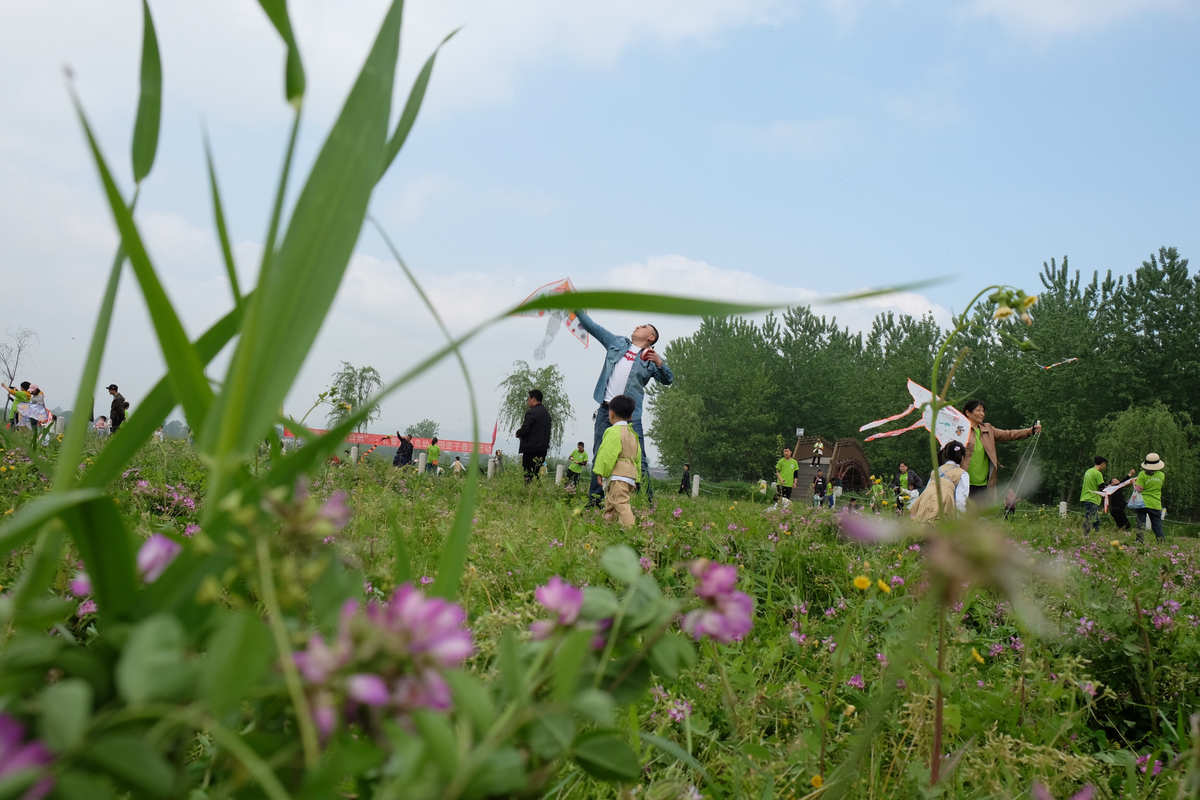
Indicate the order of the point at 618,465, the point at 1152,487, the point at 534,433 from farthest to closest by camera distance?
the point at 1152,487
the point at 534,433
the point at 618,465

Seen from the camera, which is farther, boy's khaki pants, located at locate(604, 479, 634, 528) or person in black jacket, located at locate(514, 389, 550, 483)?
person in black jacket, located at locate(514, 389, 550, 483)

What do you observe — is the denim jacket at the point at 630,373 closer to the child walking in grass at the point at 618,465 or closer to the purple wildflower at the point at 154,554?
the child walking in grass at the point at 618,465

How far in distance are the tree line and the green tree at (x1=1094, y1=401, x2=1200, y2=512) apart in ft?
0.18

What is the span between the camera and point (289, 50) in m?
0.62

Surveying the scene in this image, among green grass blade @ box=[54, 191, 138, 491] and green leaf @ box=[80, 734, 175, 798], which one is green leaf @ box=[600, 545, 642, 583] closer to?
green leaf @ box=[80, 734, 175, 798]

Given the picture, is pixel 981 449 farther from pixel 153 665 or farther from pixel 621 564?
pixel 153 665

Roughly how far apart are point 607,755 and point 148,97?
0.71m

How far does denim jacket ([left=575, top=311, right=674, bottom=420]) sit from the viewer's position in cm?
796

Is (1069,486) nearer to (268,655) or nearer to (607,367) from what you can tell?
(607,367)

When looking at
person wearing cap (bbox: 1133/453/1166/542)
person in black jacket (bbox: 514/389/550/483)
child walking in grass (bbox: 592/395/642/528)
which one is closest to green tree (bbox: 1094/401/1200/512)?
person wearing cap (bbox: 1133/453/1166/542)

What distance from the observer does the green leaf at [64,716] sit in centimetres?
34

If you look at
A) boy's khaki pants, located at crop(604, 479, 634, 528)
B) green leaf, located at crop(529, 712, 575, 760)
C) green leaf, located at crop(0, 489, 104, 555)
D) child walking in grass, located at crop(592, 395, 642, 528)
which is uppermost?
green leaf, located at crop(0, 489, 104, 555)

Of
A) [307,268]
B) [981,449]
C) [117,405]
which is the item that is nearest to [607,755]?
[307,268]

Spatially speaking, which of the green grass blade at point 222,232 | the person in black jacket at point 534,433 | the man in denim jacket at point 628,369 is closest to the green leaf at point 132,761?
the green grass blade at point 222,232
